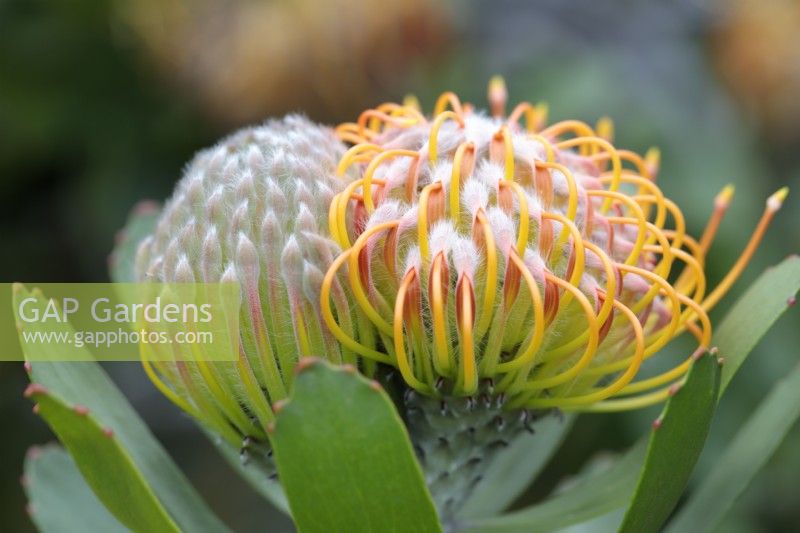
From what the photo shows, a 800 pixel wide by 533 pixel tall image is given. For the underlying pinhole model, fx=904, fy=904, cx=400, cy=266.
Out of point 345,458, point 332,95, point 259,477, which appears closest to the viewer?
point 345,458

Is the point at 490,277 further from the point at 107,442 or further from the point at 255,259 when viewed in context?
the point at 107,442

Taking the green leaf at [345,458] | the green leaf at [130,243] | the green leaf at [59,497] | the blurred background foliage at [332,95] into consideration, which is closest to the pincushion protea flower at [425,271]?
the green leaf at [345,458]

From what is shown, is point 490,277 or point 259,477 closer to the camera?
point 490,277

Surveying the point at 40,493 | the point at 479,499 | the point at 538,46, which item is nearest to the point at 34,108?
the point at 538,46

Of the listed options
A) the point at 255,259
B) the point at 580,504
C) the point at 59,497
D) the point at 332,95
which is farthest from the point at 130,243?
the point at 332,95

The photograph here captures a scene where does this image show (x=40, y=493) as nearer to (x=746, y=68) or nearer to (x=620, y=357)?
(x=620, y=357)

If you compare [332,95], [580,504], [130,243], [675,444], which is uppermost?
[332,95]

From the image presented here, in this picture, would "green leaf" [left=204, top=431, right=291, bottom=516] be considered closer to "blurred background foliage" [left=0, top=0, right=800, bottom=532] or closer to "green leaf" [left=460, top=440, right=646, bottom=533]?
"green leaf" [left=460, top=440, right=646, bottom=533]
